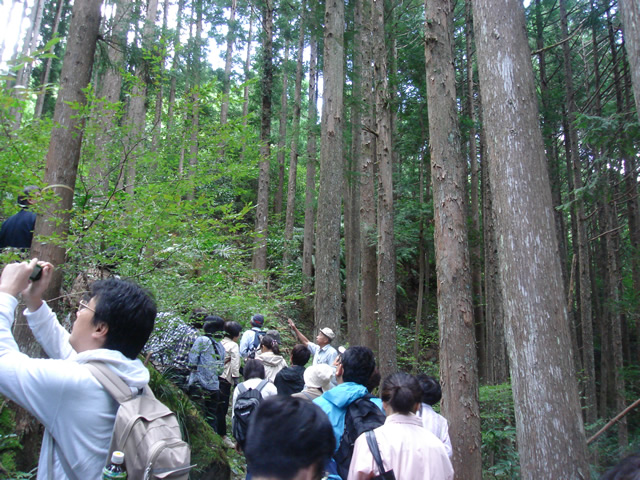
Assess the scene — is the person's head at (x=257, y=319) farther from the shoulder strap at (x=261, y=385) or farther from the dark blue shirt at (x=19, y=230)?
the dark blue shirt at (x=19, y=230)

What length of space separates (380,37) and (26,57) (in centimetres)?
947

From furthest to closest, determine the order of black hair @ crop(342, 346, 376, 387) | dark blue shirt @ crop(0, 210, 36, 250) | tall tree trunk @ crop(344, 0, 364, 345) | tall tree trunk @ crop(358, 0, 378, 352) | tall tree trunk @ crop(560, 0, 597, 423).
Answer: tall tree trunk @ crop(560, 0, 597, 423)
tall tree trunk @ crop(344, 0, 364, 345)
tall tree trunk @ crop(358, 0, 378, 352)
dark blue shirt @ crop(0, 210, 36, 250)
black hair @ crop(342, 346, 376, 387)

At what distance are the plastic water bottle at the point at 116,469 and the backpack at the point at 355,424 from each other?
2.26m

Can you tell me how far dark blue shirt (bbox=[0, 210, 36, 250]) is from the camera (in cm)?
506

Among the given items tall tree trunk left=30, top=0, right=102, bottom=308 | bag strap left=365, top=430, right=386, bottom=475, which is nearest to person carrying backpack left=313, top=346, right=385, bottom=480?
bag strap left=365, top=430, right=386, bottom=475

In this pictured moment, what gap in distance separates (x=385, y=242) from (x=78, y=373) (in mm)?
8227

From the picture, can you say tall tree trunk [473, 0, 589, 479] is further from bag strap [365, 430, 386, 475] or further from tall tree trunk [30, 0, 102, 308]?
tall tree trunk [30, 0, 102, 308]

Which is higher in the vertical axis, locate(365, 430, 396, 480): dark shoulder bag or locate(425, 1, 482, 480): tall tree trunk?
locate(425, 1, 482, 480): tall tree trunk

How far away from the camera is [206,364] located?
6.17m

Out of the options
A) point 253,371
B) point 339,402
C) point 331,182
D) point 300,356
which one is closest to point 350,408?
point 339,402

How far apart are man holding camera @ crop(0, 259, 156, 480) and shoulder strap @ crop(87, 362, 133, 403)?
2 centimetres

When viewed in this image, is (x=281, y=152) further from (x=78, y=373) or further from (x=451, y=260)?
(x=78, y=373)

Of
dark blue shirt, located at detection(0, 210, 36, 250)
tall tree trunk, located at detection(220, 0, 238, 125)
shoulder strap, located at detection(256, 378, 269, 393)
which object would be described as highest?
tall tree trunk, located at detection(220, 0, 238, 125)

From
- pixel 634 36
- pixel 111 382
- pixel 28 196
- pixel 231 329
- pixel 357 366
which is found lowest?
pixel 357 366
